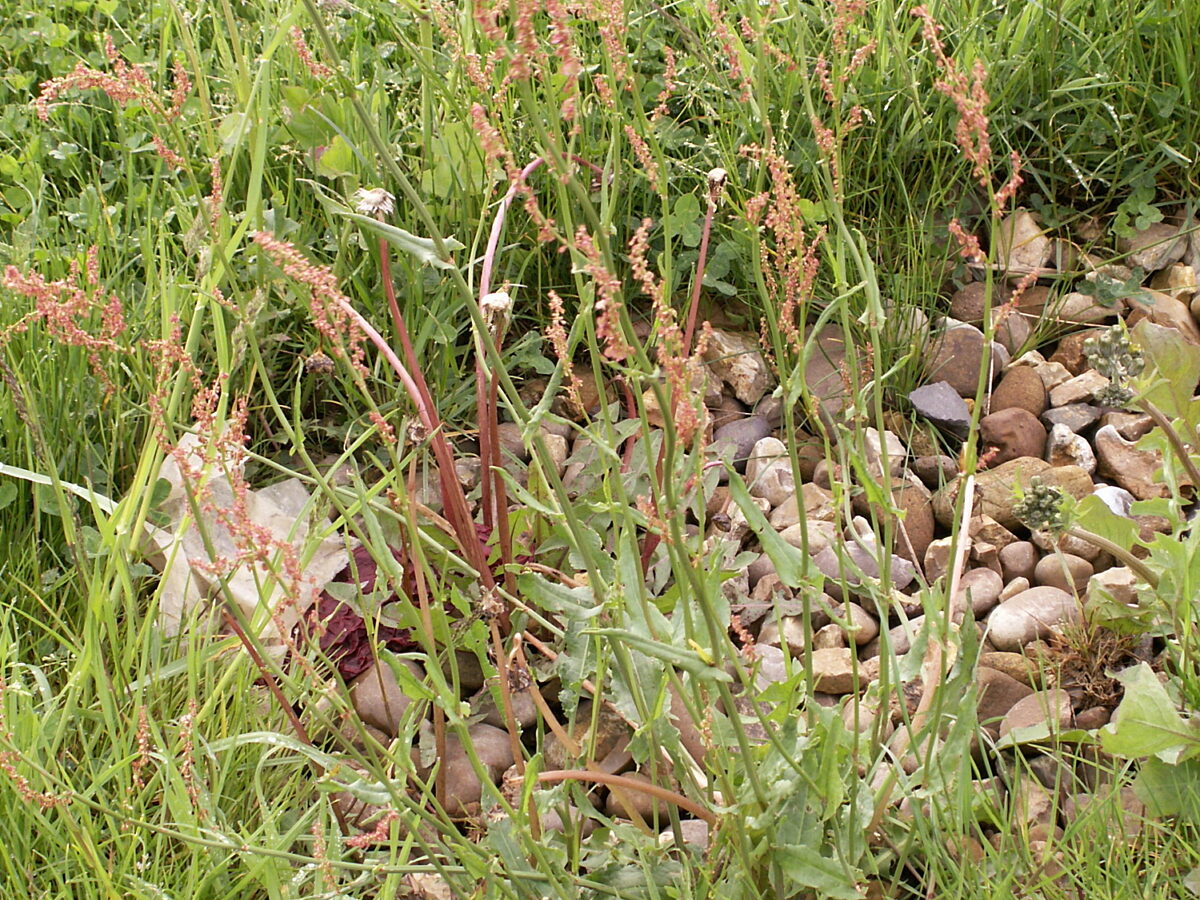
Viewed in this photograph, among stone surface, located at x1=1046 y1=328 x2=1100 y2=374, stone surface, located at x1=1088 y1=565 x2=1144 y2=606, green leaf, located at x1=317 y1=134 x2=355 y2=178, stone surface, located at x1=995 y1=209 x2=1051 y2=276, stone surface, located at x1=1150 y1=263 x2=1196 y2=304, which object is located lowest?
stone surface, located at x1=1088 y1=565 x2=1144 y2=606

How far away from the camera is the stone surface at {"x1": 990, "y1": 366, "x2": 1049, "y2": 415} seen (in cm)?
244

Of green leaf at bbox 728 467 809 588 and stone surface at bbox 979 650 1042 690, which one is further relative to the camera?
stone surface at bbox 979 650 1042 690

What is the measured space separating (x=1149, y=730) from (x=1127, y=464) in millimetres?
909

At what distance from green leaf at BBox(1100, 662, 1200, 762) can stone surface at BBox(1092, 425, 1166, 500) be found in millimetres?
830

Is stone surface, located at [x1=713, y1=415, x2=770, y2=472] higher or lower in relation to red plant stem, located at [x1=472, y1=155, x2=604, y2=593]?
lower

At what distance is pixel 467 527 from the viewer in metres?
1.84

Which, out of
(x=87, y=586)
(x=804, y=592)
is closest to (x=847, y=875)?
(x=804, y=592)

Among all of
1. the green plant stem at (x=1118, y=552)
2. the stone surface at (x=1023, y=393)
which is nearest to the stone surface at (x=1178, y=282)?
the stone surface at (x=1023, y=393)

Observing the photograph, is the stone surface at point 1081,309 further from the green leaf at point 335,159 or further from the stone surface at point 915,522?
the green leaf at point 335,159

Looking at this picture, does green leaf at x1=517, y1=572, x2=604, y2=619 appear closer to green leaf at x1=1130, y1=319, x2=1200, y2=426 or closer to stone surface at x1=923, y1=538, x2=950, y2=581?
stone surface at x1=923, y1=538, x2=950, y2=581

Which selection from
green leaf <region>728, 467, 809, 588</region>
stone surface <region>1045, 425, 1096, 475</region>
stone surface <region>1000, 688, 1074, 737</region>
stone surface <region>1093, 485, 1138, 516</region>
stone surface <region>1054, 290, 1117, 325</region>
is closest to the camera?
green leaf <region>728, 467, 809, 588</region>

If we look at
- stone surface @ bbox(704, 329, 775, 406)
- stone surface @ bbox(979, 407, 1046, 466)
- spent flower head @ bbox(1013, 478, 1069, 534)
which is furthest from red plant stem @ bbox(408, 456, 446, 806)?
stone surface @ bbox(979, 407, 1046, 466)

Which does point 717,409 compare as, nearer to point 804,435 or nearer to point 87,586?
point 804,435

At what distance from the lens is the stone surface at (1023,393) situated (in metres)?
2.44
